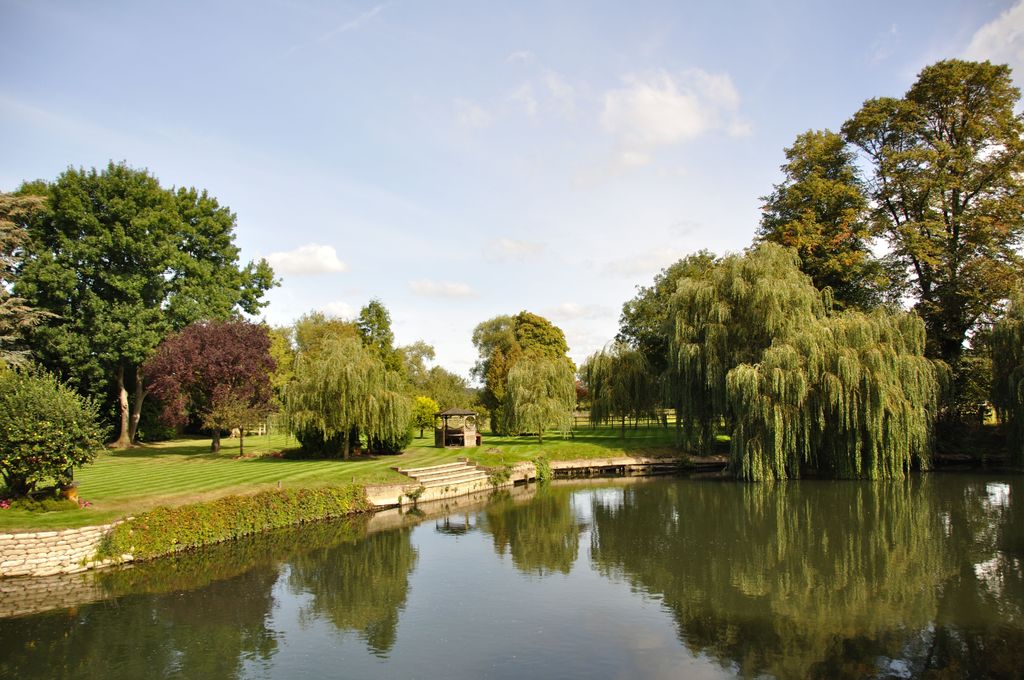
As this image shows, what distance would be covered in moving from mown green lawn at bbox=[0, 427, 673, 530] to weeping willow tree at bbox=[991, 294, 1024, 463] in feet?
49.2

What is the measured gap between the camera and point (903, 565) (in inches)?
582

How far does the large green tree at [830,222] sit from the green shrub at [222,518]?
2420cm

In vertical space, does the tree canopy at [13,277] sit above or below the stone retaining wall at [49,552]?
above

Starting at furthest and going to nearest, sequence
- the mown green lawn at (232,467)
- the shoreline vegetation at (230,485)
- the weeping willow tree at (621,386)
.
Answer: the weeping willow tree at (621,386), the mown green lawn at (232,467), the shoreline vegetation at (230,485)

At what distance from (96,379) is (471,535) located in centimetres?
2582

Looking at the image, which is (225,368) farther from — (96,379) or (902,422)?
(902,422)

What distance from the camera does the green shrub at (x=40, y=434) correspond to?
15102 millimetres

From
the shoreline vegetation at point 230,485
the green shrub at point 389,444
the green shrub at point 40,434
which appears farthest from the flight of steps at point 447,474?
the green shrub at point 40,434

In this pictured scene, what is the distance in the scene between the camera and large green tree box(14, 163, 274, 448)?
1248 inches

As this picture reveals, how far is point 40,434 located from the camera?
15250mm

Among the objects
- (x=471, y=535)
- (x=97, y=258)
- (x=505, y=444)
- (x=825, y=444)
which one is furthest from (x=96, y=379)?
(x=825, y=444)

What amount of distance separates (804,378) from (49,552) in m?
24.7

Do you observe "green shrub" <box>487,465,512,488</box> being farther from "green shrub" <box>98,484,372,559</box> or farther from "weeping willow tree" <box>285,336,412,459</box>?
"green shrub" <box>98,484,372,559</box>

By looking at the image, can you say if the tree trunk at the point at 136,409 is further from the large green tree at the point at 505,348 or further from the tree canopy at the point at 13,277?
the large green tree at the point at 505,348
